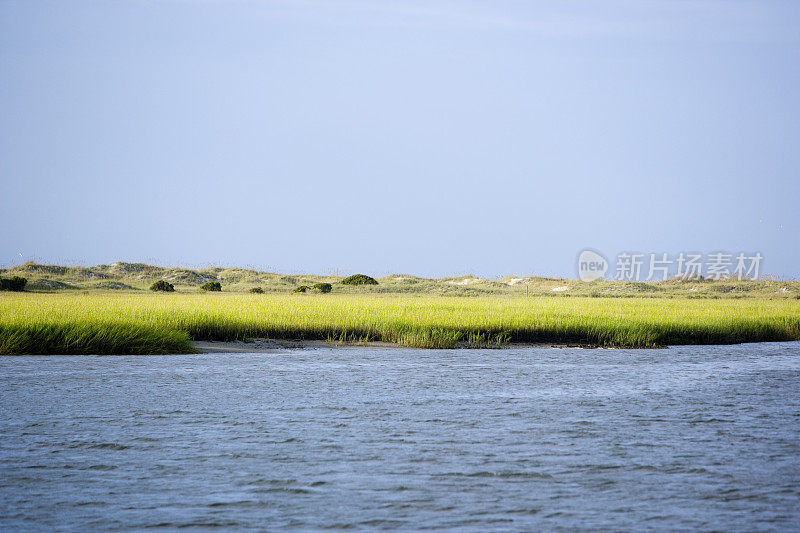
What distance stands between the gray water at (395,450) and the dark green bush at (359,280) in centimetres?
4237

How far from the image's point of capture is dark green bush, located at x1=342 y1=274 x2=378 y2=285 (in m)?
54.2

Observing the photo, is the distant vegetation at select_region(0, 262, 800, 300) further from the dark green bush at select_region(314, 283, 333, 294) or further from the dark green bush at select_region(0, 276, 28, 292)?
the dark green bush at select_region(0, 276, 28, 292)

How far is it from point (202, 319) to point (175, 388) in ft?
25.5

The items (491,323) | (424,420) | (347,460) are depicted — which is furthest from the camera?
(491,323)

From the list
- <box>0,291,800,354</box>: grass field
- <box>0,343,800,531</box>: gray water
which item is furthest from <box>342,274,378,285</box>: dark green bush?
<box>0,343,800,531</box>: gray water

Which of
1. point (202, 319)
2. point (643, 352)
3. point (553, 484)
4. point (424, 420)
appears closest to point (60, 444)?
point (424, 420)

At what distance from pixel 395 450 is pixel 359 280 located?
4841cm

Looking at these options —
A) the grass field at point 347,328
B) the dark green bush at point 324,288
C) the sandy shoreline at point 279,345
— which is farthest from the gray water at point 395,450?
the dark green bush at point 324,288

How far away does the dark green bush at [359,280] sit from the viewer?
54.2 metres

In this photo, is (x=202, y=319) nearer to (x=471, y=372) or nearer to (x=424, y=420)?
(x=471, y=372)

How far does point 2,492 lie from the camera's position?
5.03m

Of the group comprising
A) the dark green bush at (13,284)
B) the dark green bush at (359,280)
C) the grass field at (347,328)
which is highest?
the dark green bush at (359,280)

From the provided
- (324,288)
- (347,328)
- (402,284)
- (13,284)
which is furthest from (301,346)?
(402,284)

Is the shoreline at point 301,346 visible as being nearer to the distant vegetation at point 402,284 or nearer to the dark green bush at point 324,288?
the dark green bush at point 324,288
